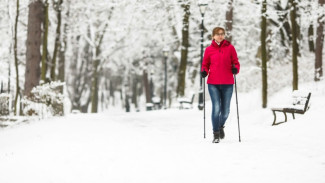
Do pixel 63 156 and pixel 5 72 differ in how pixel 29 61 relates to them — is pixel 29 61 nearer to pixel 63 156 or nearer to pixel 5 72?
pixel 63 156

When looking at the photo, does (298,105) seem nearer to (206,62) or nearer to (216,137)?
(216,137)

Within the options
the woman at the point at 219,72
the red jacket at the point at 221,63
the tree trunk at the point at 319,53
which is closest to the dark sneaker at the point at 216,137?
the woman at the point at 219,72

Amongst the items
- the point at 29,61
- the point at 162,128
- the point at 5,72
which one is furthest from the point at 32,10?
the point at 5,72

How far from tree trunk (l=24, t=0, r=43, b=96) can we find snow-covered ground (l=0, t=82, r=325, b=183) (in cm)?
505

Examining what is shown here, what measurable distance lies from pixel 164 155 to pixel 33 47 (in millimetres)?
10239

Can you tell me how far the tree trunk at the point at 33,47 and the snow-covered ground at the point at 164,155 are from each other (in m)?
5.05

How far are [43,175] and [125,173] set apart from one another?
4.12 ft

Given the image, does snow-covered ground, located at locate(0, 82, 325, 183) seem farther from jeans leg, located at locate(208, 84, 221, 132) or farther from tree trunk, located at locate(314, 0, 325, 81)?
tree trunk, located at locate(314, 0, 325, 81)

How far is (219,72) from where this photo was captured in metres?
7.50

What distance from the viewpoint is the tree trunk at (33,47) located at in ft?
49.7

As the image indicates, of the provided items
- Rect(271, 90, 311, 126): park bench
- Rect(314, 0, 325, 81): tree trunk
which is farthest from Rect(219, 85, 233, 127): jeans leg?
Rect(314, 0, 325, 81): tree trunk

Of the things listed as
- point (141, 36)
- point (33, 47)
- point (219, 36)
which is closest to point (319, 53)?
point (219, 36)

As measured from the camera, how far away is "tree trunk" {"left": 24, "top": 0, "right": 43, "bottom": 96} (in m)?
15.1

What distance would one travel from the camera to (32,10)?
15.2 metres
